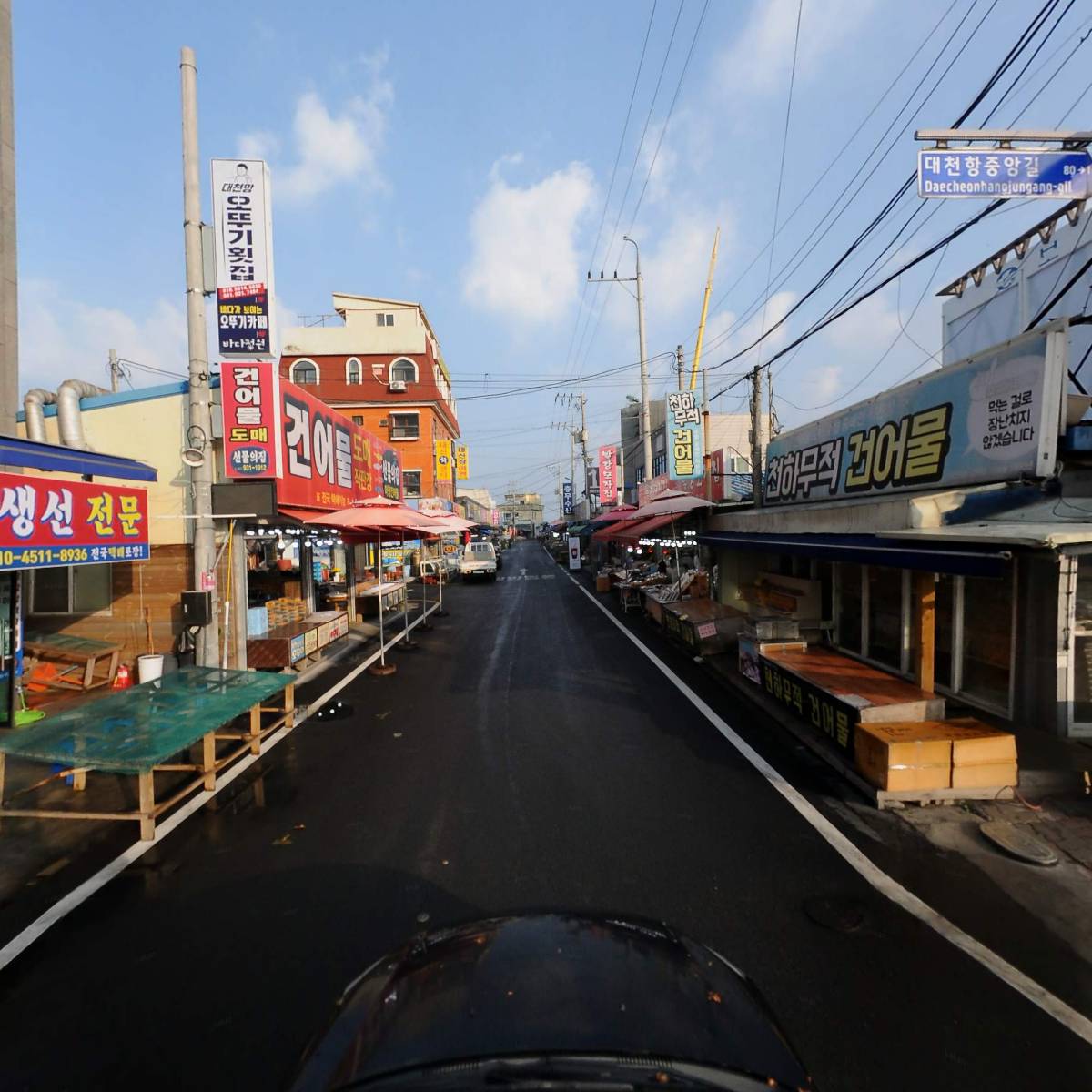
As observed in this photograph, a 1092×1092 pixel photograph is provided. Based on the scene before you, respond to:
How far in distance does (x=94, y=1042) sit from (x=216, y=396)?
9.95 meters

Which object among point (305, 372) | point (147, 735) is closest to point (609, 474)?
point (305, 372)

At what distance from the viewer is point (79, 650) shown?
1002cm

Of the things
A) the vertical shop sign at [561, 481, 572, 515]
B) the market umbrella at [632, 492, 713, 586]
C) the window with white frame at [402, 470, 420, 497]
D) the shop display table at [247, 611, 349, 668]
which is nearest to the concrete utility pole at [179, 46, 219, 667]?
the shop display table at [247, 611, 349, 668]

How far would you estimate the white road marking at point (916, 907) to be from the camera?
3.26 m

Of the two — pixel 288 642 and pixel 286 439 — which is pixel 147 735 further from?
pixel 286 439

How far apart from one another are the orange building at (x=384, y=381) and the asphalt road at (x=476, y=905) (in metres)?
33.6

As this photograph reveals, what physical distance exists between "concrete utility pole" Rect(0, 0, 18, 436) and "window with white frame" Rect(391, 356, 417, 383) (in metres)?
28.4

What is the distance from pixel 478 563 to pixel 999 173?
30087 millimetres

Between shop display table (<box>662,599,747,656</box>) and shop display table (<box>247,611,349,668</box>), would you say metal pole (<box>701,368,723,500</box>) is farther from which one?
shop display table (<box>247,611,349,668</box>)

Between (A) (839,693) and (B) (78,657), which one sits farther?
(B) (78,657)

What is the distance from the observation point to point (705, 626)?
41.9ft

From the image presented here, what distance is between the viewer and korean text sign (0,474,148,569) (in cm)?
714

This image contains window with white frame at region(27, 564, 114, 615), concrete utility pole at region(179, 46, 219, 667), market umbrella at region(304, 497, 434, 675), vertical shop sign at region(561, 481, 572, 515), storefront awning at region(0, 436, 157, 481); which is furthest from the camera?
vertical shop sign at region(561, 481, 572, 515)

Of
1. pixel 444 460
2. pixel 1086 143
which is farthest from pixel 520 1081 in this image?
pixel 444 460
